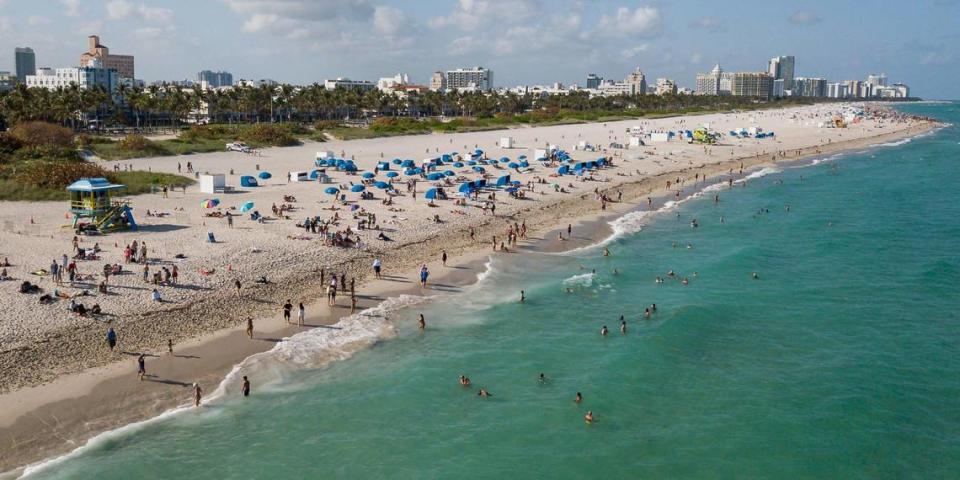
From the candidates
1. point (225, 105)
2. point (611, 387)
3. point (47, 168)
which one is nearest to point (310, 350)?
point (611, 387)

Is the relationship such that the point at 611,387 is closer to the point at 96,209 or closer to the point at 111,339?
the point at 111,339

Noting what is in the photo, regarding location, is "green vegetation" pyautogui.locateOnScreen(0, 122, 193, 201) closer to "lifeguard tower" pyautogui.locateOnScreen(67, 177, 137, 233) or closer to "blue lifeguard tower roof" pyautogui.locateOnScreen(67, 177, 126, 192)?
"lifeguard tower" pyautogui.locateOnScreen(67, 177, 137, 233)

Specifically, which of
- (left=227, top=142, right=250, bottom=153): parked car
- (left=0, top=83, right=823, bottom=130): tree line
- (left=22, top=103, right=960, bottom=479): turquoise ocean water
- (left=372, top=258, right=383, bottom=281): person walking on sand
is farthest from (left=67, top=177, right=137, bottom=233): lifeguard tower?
(left=0, top=83, right=823, bottom=130): tree line

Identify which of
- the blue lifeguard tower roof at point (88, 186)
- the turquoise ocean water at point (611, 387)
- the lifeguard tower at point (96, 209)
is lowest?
the turquoise ocean water at point (611, 387)

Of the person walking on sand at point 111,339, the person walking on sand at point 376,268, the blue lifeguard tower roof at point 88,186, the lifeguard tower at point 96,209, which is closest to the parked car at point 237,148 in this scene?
the lifeguard tower at point 96,209

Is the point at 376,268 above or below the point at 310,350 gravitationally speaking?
above

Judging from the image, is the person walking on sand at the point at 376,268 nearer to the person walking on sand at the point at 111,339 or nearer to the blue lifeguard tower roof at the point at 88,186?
the person walking on sand at the point at 111,339

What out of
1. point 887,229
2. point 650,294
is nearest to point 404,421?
point 650,294
